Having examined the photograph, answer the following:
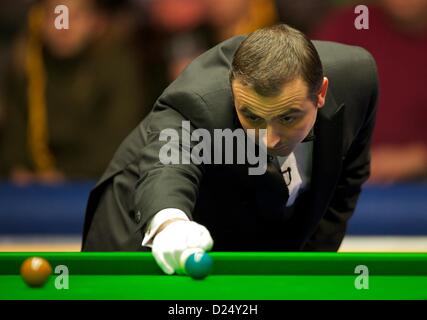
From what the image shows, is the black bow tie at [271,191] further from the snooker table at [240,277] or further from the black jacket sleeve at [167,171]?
the snooker table at [240,277]

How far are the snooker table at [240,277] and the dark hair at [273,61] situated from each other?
50cm

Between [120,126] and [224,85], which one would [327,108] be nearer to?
[224,85]

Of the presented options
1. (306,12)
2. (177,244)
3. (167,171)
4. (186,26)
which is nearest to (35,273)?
(177,244)

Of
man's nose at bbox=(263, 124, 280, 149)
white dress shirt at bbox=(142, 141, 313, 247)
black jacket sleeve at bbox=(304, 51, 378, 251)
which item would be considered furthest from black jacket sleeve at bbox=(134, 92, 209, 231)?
black jacket sleeve at bbox=(304, 51, 378, 251)

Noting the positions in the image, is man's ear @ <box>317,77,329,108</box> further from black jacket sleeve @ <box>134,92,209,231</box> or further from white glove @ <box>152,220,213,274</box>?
white glove @ <box>152,220,213,274</box>

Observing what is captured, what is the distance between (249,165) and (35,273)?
83 cm

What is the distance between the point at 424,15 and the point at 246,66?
11.9 ft

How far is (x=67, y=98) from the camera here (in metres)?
6.21

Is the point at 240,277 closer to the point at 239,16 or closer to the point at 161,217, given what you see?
the point at 161,217

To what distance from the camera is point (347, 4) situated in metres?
6.08

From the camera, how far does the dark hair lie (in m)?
2.71

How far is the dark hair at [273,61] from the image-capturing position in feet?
8.89
